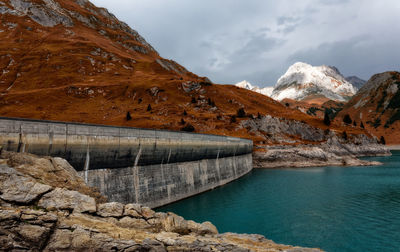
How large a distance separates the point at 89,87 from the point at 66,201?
98752 millimetres

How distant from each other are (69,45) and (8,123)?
137364 millimetres

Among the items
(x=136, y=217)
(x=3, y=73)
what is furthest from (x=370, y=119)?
(x=3, y=73)

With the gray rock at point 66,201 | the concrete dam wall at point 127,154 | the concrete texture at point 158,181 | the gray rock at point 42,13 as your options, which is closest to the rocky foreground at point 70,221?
the gray rock at point 66,201

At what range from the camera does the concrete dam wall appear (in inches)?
824

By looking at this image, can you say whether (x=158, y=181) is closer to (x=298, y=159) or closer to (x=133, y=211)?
(x=133, y=211)

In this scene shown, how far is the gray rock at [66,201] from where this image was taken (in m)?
12.7

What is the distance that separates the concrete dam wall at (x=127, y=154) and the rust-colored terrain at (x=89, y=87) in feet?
120

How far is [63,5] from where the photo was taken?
7008 inches

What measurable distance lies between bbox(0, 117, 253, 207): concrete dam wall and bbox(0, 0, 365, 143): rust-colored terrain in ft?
120

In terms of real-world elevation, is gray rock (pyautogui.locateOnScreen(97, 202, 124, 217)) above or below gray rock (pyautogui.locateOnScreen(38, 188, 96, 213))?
below

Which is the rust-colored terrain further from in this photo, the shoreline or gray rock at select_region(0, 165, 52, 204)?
gray rock at select_region(0, 165, 52, 204)

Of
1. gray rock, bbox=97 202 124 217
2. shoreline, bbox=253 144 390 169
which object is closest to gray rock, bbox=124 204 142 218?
gray rock, bbox=97 202 124 217

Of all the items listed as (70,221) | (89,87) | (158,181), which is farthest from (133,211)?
(89,87)

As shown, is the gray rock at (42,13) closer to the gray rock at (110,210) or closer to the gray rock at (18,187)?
the gray rock at (18,187)
